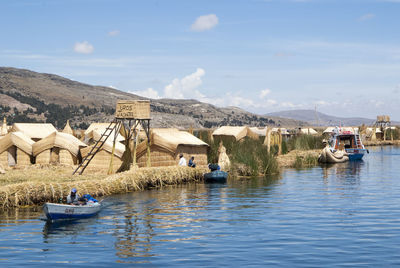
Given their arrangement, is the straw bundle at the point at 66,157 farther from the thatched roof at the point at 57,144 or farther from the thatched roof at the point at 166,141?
the thatched roof at the point at 166,141

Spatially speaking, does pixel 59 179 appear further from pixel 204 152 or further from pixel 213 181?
pixel 204 152

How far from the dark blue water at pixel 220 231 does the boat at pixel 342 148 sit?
18.9 meters

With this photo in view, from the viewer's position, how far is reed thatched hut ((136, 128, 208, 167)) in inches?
1380

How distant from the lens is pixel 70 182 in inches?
1011

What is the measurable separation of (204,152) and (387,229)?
20440 mm

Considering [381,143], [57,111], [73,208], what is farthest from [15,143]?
[57,111]

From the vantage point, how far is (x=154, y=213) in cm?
2367

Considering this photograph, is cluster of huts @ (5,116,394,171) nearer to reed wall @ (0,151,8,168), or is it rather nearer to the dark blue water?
reed wall @ (0,151,8,168)

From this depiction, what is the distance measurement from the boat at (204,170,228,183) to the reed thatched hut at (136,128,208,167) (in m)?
3.04

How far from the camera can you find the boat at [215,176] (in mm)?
34094

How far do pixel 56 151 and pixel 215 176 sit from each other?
464 inches

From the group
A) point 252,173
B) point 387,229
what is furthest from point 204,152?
point 387,229

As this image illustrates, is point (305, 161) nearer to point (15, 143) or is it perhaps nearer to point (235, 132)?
point (235, 132)

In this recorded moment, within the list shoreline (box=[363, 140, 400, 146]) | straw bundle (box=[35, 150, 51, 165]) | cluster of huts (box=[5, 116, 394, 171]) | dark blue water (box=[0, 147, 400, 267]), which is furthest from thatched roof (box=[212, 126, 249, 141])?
shoreline (box=[363, 140, 400, 146])
